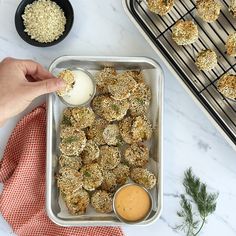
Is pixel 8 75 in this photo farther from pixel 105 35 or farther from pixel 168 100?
pixel 168 100

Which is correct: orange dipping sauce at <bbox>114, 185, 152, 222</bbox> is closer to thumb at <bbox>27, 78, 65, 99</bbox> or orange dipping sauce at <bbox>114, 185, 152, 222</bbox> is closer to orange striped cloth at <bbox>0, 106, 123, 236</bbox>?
orange striped cloth at <bbox>0, 106, 123, 236</bbox>

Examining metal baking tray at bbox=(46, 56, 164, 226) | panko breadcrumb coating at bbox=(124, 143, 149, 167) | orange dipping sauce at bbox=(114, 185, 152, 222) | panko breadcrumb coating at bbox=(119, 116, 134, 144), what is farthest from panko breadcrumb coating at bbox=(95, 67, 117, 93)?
orange dipping sauce at bbox=(114, 185, 152, 222)

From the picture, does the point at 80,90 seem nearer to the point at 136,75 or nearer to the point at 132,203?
the point at 136,75

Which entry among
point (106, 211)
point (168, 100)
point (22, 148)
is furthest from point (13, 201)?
point (168, 100)

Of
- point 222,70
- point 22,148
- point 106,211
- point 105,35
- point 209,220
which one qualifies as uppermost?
point 105,35

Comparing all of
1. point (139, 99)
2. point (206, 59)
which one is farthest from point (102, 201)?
point (206, 59)

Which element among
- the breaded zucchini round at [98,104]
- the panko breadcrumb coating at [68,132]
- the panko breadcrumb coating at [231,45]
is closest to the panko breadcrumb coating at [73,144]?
the panko breadcrumb coating at [68,132]
